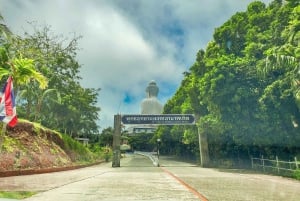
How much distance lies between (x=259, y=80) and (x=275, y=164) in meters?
6.15

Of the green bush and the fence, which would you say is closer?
the green bush

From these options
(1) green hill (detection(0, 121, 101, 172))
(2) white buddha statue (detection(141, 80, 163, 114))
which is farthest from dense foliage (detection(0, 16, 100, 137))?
(2) white buddha statue (detection(141, 80, 163, 114))

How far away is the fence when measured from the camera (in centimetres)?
2033

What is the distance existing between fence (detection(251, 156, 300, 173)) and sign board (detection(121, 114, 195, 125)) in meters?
8.42

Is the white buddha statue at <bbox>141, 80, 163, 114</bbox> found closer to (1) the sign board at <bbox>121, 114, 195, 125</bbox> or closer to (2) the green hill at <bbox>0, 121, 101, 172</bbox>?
(1) the sign board at <bbox>121, 114, 195, 125</bbox>

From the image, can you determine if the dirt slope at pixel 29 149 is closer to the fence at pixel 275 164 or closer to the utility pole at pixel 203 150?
the utility pole at pixel 203 150

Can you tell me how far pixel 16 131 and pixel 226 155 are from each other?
71.5 feet

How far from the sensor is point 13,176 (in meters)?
16.4

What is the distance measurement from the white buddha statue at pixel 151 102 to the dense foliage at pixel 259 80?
103m

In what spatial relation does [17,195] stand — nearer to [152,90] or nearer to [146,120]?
[146,120]

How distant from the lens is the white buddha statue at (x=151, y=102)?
13238cm

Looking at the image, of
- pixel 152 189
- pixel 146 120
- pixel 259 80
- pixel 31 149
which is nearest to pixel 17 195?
pixel 152 189

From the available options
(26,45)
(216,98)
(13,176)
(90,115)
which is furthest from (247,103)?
(90,115)

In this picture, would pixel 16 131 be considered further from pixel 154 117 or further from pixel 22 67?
pixel 154 117
